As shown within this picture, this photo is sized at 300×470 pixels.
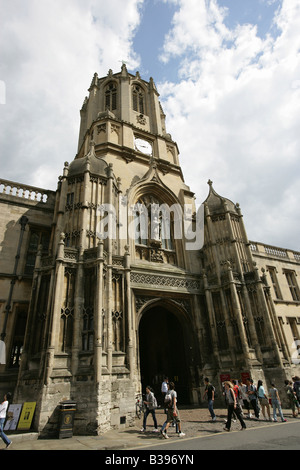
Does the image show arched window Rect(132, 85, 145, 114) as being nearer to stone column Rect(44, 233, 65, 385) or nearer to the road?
stone column Rect(44, 233, 65, 385)

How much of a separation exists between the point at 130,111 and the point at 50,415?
72.6 ft

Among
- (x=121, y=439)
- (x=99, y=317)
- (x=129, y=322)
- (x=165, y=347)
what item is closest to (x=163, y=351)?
(x=165, y=347)

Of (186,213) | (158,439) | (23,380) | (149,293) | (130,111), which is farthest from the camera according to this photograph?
(130,111)

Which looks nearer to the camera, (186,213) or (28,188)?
(28,188)

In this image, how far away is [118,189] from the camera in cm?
1652

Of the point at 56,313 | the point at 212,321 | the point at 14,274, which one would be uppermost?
the point at 14,274

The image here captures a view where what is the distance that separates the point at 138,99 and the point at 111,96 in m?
2.52

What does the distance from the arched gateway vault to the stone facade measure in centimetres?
8

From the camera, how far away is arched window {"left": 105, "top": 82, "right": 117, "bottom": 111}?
985 inches

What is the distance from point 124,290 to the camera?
13062 mm

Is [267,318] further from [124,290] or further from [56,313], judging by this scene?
[56,313]

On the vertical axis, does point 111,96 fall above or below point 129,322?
above
